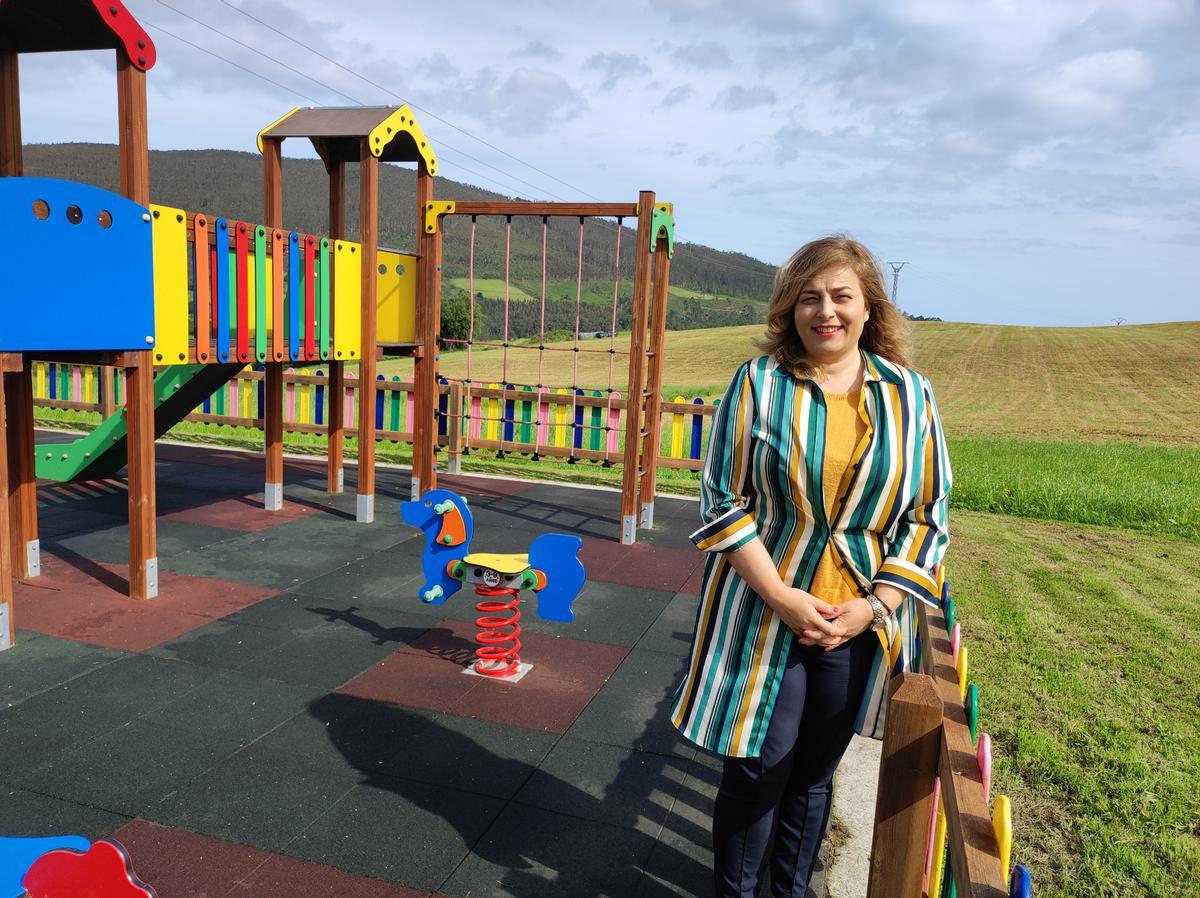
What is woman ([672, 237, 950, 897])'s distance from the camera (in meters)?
2.05

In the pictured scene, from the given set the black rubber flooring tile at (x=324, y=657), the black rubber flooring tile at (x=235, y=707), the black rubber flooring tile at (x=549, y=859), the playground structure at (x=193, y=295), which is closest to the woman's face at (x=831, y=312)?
the black rubber flooring tile at (x=549, y=859)

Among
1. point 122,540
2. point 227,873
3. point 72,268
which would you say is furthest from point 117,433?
point 227,873

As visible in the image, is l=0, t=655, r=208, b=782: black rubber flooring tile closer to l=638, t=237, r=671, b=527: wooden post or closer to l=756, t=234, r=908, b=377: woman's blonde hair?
l=756, t=234, r=908, b=377: woman's blonde hair

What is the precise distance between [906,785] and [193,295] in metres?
5.68

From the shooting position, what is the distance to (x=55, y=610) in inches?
204

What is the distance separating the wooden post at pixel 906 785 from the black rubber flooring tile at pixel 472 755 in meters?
1.71

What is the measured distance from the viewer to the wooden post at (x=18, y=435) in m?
5.38

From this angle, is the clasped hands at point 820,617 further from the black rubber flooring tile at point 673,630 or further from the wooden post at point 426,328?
the wooden post at point 426,328

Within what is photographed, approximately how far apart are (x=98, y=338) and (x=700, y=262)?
129695 millimetres

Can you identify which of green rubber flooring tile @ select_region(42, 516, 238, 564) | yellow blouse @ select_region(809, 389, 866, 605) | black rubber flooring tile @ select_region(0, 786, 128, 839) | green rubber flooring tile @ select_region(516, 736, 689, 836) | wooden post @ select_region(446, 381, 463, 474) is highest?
yellow blouse @ select_region(809, 389, 866, 605)

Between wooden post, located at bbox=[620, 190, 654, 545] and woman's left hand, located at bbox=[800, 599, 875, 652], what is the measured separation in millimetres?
5123

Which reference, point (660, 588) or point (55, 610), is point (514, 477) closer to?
point (660, 588)

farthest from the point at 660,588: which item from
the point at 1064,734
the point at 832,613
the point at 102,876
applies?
the point at 102,876

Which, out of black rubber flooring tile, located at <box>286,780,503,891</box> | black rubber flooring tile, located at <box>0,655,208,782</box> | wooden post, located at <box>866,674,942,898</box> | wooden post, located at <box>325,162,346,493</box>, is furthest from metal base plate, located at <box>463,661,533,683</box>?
wooden post, located at <box>325,162,346,493</box>
